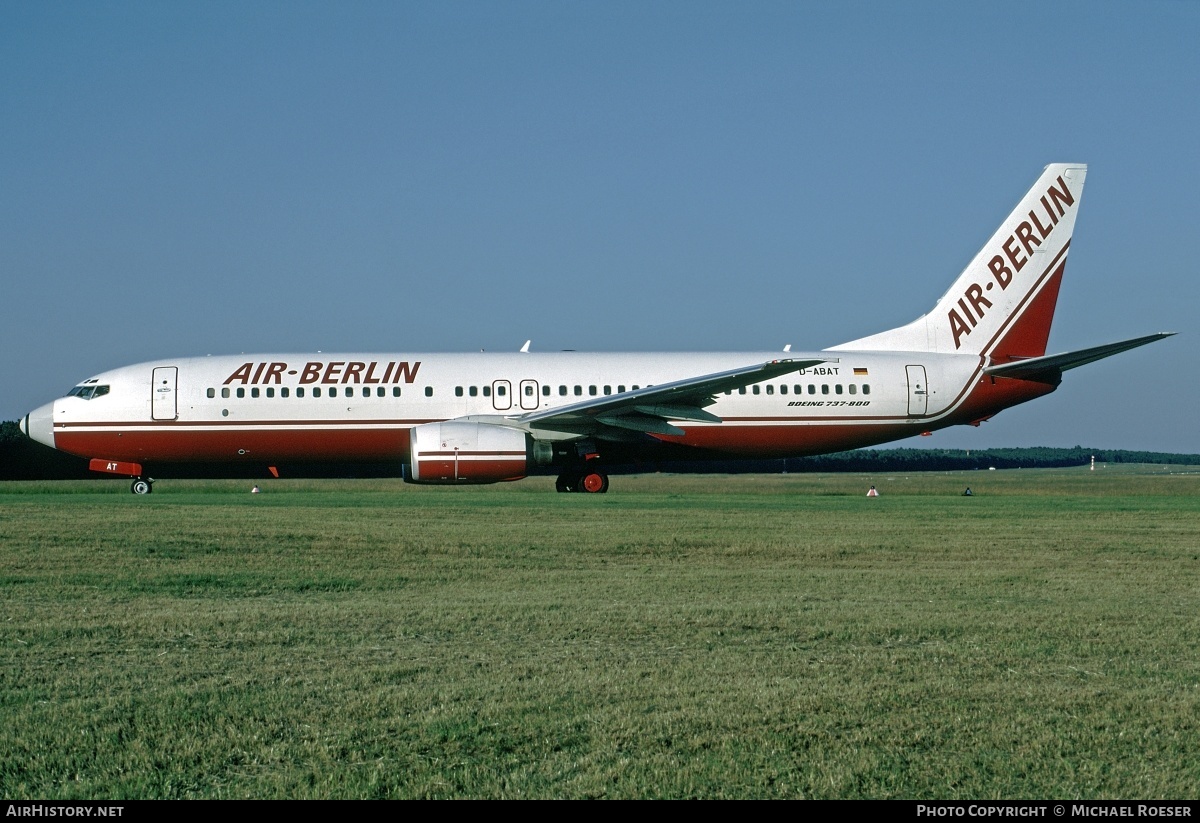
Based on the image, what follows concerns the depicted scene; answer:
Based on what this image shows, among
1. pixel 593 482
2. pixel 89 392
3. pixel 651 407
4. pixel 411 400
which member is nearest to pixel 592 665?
pixel 651 407

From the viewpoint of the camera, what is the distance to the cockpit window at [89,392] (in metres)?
28.4

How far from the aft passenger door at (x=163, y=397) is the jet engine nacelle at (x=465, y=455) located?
6597 mm

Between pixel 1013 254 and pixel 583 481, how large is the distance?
39.8 feet

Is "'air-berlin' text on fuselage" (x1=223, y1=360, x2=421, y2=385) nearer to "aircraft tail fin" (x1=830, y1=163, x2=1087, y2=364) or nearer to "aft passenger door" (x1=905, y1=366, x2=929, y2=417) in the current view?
"aft passenger door" (x1=905, y1=366, x2=929, y2=417)

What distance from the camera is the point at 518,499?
78.6 ft

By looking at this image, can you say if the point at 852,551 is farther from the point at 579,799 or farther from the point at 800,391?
the point at 800,391

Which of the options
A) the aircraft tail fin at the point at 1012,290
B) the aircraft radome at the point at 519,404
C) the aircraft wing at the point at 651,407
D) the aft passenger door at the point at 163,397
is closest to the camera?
the aircraft wing at the point at 651,407

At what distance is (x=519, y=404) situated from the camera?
27.9m

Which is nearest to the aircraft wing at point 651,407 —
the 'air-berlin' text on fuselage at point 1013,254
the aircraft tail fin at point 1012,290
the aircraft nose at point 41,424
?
the aircraft tail fin at point 1012,290

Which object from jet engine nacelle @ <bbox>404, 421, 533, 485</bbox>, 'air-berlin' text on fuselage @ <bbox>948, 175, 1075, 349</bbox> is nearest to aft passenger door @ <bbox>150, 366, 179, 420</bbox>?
jet engine nacelle @ <bbox>404, 421, 533, 485</bbox>

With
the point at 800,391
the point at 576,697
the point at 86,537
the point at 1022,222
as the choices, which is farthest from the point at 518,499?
the point at 576,697

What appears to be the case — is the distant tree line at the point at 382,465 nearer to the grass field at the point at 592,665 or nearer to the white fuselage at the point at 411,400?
the white fuselage at the point at 411,400

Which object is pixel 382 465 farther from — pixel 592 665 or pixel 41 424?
pixel 592 665

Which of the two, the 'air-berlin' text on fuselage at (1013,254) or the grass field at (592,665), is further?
the 'air-berlin' text on fuselage at (1013,254)
